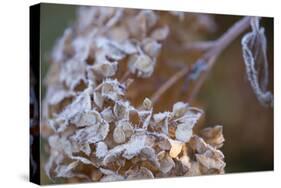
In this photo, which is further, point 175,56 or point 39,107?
point 175,56

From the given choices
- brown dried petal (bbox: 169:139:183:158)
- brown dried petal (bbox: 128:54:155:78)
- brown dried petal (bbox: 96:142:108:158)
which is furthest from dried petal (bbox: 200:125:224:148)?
brown dried petal (bbox: 96:142:108:158)

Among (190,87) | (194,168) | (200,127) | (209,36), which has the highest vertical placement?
(209,36)

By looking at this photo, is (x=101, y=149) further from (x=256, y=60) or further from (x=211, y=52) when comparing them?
(x=256, y=60)

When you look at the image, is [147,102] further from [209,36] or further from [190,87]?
[209,36]

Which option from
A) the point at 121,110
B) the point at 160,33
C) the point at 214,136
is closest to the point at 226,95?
the point at 214,136

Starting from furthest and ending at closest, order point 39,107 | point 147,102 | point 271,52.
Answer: point 271,52 < point 147,102 < point 39,107

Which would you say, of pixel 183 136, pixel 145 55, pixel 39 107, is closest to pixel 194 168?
pixel 183 136
